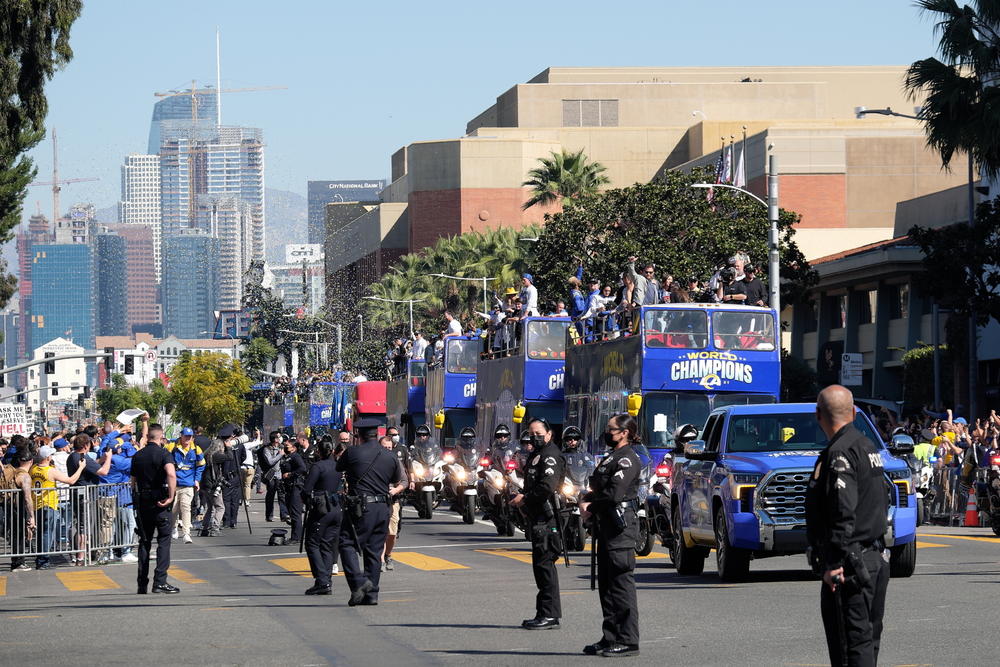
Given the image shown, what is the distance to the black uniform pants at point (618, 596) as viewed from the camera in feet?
42.2

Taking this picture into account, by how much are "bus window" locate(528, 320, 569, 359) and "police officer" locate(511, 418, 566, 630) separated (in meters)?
18.9

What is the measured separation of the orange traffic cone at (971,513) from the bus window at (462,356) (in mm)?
13943

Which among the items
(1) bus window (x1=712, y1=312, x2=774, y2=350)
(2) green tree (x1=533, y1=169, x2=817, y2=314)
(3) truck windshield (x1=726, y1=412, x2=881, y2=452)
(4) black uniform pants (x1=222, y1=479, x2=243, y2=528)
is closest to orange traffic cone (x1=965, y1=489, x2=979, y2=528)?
(1) bus window (x1=712, y1=312, x2=774, y2=350)

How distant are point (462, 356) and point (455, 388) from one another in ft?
3.26

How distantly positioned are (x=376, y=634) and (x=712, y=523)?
5.20 metres

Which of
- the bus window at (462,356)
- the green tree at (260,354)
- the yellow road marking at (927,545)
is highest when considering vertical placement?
the green tree at (260,354)

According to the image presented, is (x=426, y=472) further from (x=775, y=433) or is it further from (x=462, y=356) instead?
(x=775, y=433)

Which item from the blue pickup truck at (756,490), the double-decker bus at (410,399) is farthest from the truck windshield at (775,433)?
the double-decker bus at (410,399)

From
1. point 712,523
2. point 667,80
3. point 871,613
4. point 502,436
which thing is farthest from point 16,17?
point 667,80

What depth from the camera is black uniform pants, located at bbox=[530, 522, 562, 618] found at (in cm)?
1458

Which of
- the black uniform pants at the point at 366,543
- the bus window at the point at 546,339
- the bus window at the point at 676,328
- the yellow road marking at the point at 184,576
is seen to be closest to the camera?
the black uniform pants at the point at 366,543

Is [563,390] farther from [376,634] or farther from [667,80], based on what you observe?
[667,80]

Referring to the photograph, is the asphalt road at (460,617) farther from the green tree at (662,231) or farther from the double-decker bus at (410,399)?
the green tree at (662,231)

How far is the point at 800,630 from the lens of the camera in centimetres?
1396
